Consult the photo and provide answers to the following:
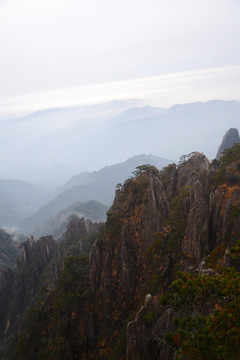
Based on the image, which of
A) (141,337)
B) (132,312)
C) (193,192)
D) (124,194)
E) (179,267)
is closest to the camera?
(141,337)

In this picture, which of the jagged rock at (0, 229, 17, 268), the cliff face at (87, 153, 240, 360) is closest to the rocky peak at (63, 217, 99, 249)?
the cliff face at (87, 153, 240, 360)

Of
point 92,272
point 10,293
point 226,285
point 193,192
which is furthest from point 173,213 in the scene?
point 10,293

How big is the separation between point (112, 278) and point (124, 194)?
45.9 ft

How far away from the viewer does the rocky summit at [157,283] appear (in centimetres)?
1114

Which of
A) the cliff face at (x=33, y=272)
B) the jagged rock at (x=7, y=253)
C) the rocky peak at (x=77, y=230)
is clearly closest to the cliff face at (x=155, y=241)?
the cliff face at (x=33, y=272)

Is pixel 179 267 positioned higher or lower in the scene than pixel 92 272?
higher

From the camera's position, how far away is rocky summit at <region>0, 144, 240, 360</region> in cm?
1114

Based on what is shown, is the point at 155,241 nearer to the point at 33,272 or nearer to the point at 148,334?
the point at 148,334

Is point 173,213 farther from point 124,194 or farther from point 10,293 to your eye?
point 10,293

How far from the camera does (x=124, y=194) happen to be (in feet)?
128

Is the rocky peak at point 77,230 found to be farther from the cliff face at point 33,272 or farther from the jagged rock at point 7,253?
the jagged rock at point 7,253

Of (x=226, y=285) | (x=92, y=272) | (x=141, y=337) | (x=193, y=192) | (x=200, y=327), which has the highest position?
(x=193, y=192)

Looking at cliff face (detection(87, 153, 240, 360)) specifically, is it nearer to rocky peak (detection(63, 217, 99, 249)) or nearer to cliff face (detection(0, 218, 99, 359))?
cliff face (detection(0, 218, 99, 359))

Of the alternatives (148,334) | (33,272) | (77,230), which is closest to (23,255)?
(33,272)
